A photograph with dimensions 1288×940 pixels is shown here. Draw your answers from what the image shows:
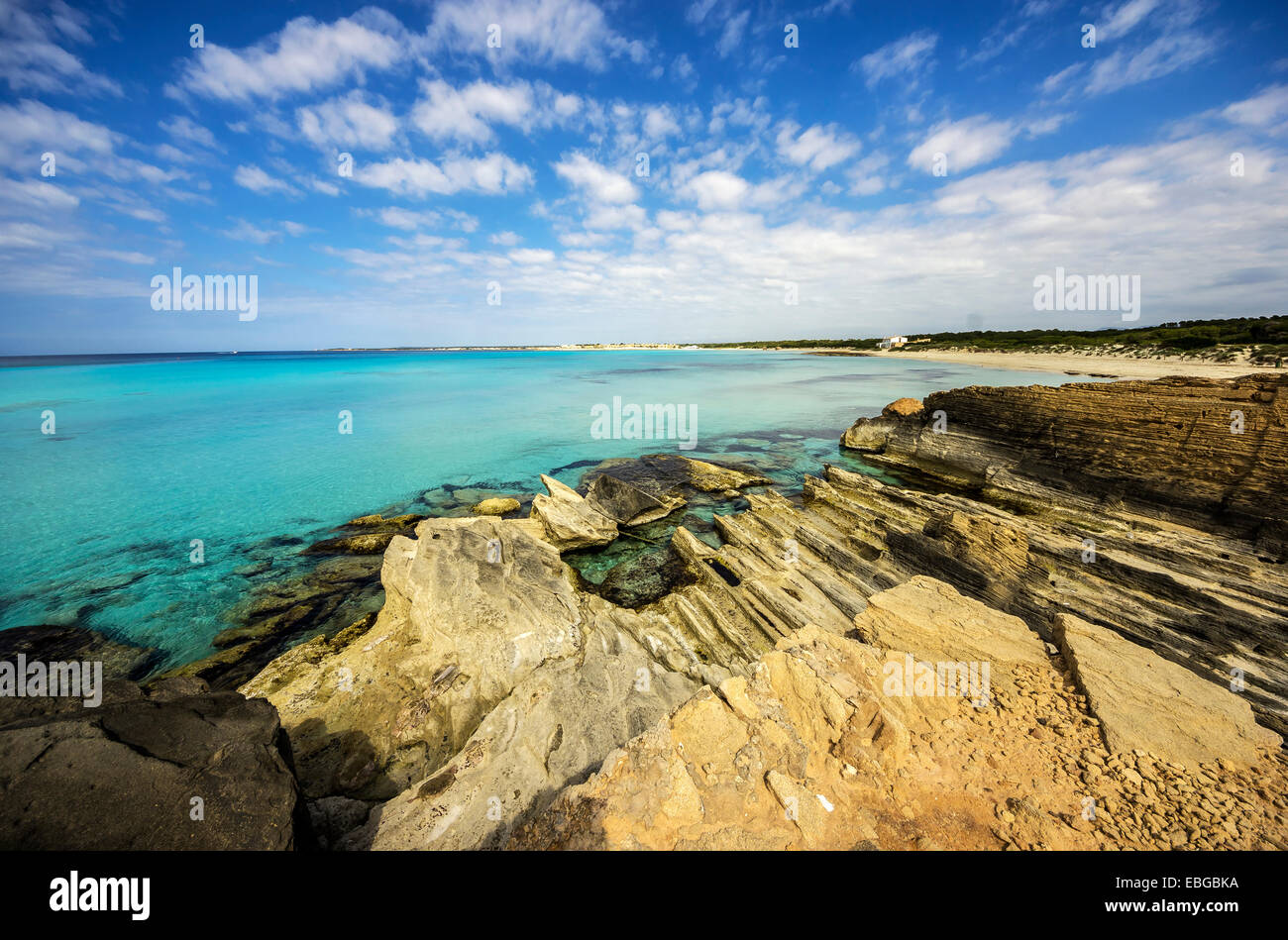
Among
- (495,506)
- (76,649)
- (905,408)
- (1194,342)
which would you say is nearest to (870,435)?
(905,408)

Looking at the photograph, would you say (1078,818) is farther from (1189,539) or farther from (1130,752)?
(1189,539)

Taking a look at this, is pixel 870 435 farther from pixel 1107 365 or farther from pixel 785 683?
pixel 1107 365

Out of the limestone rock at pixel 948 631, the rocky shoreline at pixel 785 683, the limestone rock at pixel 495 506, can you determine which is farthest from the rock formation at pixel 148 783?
the limestone rock at pixel 495 506

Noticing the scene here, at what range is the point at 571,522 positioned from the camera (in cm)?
1631

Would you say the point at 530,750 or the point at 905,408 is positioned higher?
the point at 905,408

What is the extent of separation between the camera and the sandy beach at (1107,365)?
39347 millimetres

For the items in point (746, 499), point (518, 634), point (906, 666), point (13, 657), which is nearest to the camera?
point (906, 666)

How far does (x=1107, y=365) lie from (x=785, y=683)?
253ft

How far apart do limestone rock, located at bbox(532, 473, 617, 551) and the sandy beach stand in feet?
109

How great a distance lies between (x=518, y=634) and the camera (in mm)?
9109

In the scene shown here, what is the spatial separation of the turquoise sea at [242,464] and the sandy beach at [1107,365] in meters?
5.11

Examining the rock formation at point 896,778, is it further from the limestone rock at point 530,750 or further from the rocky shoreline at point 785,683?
the limestone rock at point 530,750
